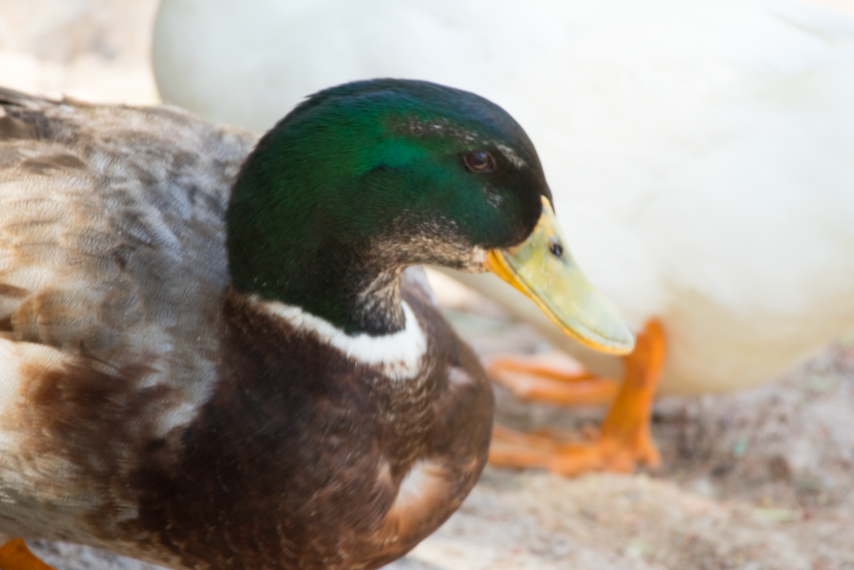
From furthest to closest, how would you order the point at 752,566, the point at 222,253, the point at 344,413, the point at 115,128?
the point at 752,566, the point at 115,128, the point at 222,253, the point at 344,413

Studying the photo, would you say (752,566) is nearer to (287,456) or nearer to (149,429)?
(287,456)

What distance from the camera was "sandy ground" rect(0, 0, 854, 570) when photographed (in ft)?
9.12

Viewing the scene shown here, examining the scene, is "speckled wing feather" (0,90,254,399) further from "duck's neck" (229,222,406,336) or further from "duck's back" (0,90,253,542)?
"duck's neck" (229,222,406,336)

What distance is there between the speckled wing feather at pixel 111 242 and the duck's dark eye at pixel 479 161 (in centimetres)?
57

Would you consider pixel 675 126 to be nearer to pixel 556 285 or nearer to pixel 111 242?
pixel 556 285

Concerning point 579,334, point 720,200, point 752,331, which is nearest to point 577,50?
point 720,200

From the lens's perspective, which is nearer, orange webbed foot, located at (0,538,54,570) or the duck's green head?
the duck's green head

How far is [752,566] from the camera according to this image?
283 cm

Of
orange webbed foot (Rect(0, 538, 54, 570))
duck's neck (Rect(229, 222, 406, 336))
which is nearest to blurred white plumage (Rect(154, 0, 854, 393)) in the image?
duck's neck (Rect(229, 222, 406, 336))

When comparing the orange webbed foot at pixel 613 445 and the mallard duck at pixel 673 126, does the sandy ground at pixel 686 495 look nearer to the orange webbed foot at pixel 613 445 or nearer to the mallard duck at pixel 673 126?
the orange webbed foot at pixel 613 445

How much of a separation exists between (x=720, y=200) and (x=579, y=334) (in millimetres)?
1305

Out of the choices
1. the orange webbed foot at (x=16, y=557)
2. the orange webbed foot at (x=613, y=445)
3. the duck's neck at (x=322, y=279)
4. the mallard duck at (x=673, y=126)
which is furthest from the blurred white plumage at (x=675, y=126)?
the orange webbed foot at (x=16, y=557)

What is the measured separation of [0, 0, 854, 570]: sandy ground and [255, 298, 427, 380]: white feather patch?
0.82 metres

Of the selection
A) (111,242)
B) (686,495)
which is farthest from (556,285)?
(686,495)
